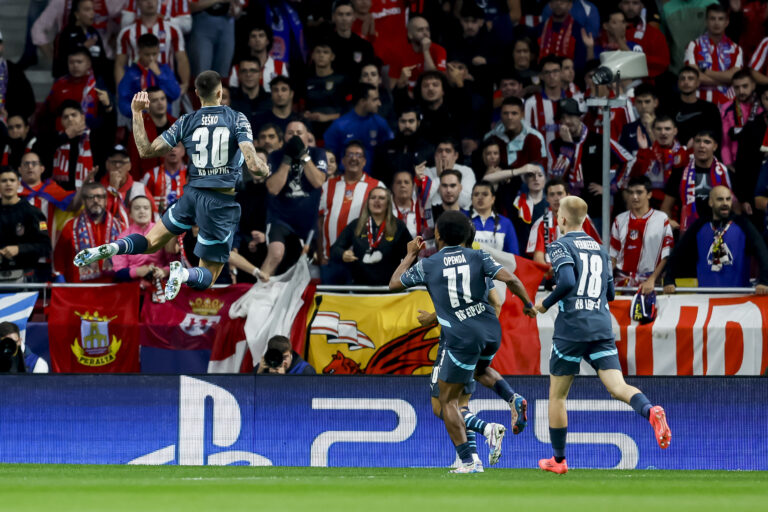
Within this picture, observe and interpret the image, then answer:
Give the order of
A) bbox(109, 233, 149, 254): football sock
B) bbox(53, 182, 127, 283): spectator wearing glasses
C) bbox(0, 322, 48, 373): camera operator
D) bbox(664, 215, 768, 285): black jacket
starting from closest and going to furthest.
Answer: bbox(109, 233, 149, 254): football sock → bbox(0, 322, 48, 373): camera operator → bbox(664, 215, 768, 285): black jacket → bbox(53, 182, 127, 283): spectator wearing glasses

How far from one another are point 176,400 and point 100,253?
305cm

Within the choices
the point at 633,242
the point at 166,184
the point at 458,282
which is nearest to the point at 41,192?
the point at 166,184

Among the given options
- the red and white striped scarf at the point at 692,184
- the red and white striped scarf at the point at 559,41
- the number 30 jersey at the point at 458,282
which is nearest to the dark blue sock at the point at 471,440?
the number 30 jersey at the point at 458,282

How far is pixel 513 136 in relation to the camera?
17312 mm

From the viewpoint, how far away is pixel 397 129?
1827 cm

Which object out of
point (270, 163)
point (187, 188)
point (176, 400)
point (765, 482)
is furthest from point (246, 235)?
point (765, 482)

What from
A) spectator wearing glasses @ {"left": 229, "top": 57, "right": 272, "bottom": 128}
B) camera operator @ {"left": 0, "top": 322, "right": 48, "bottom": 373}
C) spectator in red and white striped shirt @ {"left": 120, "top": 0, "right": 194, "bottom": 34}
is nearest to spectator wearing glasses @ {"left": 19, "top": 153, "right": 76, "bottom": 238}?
camera operator @ {"left": 0, "top": 322, "right": 48, "bottom": 373}

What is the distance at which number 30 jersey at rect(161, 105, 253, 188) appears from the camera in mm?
11227

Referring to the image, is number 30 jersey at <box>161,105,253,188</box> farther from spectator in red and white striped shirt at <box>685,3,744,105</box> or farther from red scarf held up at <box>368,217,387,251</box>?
spectator in red and white striped shirt at <box>685,3,744,105</box>

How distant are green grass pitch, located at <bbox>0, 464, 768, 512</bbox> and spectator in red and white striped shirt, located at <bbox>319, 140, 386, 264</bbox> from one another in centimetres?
434

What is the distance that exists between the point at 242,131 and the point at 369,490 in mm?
3168

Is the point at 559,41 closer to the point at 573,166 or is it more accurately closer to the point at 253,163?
the point at 573,166

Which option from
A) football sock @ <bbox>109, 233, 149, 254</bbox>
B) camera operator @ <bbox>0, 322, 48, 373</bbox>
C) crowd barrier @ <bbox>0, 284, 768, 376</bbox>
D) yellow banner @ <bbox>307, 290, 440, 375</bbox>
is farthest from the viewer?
yellow banner @ <bbox>307, 290, 440, 375</bbox>

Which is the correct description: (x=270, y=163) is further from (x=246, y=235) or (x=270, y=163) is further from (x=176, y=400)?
(x=176, y=400)
